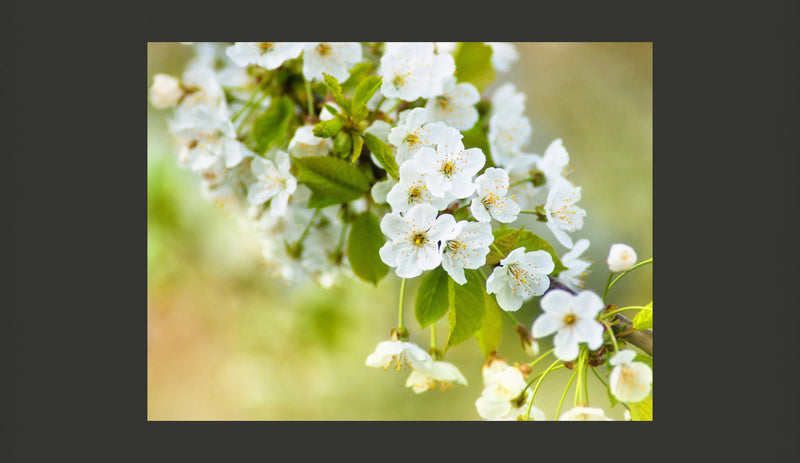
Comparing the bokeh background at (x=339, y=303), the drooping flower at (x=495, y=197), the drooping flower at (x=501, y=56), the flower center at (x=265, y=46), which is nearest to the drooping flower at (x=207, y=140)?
the flower center at (x=265, y=46)

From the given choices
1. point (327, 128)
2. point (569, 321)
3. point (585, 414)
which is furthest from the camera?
point (327, 128)

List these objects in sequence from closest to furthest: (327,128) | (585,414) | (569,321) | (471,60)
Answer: (569,321) < (585,414) < (327,128) < (471,60)

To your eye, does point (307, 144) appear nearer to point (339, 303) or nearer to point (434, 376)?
point (434, 376)

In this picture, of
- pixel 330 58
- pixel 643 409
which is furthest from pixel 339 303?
pixel 643 409

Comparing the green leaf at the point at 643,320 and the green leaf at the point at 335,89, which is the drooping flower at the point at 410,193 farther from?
the green leaf at the point at 643,320

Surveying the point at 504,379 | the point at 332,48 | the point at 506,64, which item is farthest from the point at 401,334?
the point at 506,64

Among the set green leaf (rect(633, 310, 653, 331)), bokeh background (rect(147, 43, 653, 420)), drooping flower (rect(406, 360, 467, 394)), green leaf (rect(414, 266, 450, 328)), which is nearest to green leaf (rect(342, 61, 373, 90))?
green leaf (rect(414, 266, 450, 328))

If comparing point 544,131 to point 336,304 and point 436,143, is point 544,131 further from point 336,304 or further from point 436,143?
point 436,143
